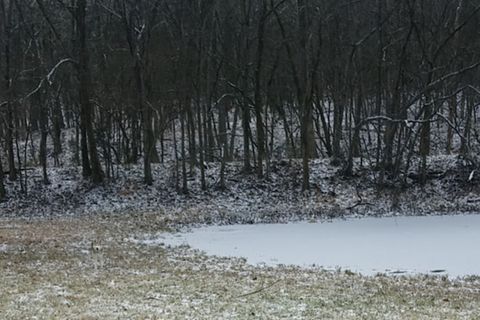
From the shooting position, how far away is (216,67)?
27078 millimetres

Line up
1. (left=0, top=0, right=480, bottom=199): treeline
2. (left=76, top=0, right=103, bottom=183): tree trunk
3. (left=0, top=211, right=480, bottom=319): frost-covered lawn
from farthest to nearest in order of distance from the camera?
(left=0, top=0, right=480, bottom=199): treeline < (left=76, top=0, right=103, bottom=183): tree trunk < (left=0, top=211, right=480, bottom=319): frost-covered lawn

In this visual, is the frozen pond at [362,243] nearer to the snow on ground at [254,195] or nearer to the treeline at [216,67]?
the snow on ground at [254,195]

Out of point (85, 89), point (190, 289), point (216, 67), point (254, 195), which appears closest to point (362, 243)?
point (190, 289)

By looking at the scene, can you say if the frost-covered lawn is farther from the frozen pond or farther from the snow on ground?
the snow on ground

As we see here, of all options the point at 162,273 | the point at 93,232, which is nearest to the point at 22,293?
the point at 162,273

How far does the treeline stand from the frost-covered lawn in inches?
414

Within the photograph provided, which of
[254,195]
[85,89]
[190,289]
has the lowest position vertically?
[254,195]

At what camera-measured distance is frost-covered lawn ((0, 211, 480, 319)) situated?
282 inches

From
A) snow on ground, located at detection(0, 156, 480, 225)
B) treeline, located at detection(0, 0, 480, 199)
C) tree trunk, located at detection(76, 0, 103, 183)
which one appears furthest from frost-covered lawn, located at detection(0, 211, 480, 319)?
treeline, located at detection(0, 0, 480, 199)

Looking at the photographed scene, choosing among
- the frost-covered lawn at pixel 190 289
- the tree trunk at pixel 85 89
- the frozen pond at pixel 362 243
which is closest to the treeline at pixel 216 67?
the tree trunk at pixel 85 89

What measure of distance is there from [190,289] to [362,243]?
6.13 meters

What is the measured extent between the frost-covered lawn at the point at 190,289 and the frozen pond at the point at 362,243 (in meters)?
0.98

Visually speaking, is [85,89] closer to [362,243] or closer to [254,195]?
[254,195]

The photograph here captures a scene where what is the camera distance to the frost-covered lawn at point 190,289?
23.5 feet
